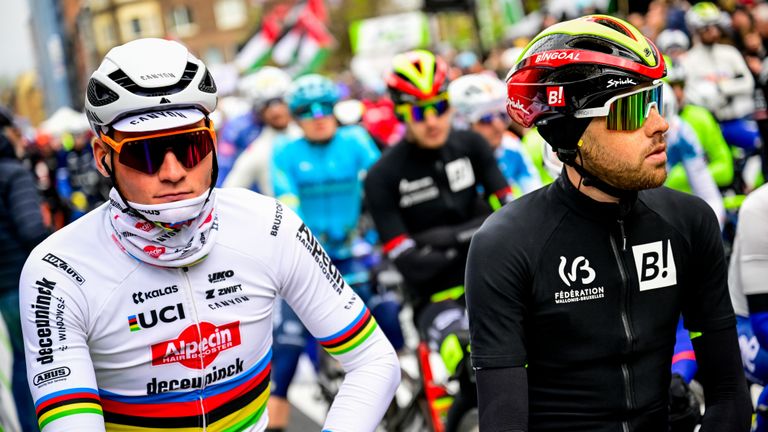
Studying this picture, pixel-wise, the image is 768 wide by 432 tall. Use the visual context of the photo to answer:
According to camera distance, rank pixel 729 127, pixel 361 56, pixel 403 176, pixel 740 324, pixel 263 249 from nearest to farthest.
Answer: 1. pixel 263 249
2. pixel 740 324
3. pixel 403 176
4. pixel 729 127
5. pixel 361 56

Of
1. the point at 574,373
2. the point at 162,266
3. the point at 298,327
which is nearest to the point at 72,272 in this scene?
the point at 162,266

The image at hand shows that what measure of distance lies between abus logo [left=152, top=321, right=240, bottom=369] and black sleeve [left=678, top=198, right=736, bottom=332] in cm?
142

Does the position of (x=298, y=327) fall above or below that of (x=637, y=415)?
below

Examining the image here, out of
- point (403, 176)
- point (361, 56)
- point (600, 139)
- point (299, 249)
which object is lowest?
point (361, 56)

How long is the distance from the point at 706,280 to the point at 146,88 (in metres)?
1.75

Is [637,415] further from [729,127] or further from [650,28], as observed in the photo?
[650,28]

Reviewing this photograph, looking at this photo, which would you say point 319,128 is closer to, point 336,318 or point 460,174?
point 460,174

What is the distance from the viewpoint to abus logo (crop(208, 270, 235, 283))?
3041 mm

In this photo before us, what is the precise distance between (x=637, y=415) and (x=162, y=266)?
58.1 inches

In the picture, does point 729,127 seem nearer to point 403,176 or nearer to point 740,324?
point 403,176

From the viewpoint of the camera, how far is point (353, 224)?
7.55 m

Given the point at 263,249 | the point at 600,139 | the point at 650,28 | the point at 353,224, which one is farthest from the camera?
the point at 650,28

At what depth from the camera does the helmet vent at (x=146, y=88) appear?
114 inches

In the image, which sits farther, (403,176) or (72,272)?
(403,176)
